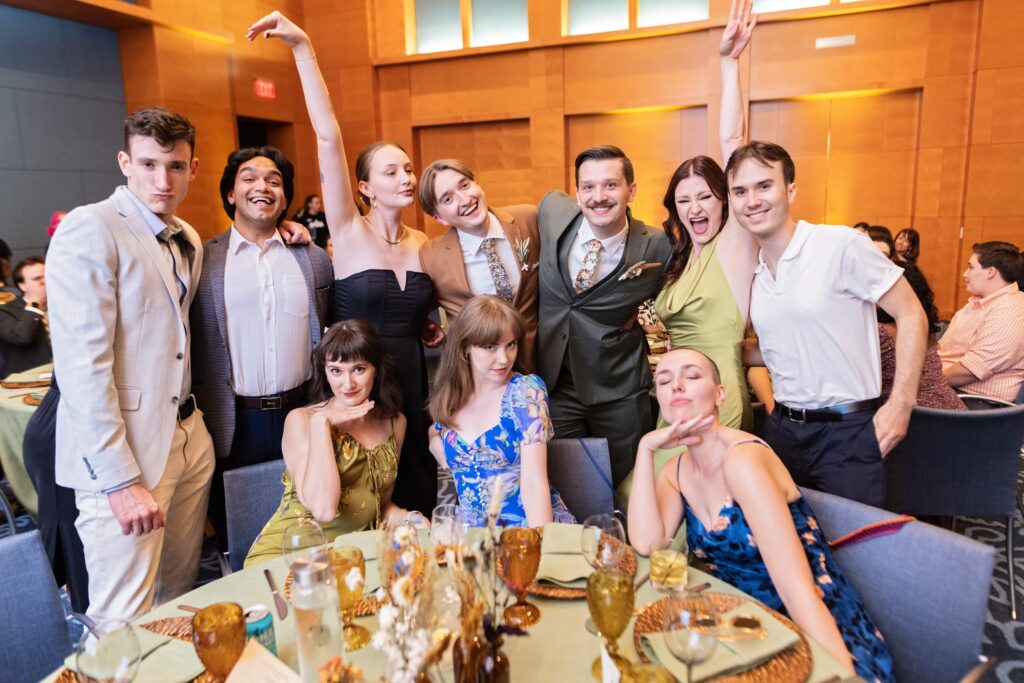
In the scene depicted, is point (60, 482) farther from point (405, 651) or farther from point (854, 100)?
point (854, 100)

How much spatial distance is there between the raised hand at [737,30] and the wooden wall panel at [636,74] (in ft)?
19.7

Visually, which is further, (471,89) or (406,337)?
(471,89)

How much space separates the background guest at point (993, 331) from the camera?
3.80m

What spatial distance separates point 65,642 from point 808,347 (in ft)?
7.39

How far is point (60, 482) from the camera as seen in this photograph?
1991mm

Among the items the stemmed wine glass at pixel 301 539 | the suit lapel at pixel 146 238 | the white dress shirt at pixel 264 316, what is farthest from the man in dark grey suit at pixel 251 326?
the stemmed wine glass at pixel 301 539

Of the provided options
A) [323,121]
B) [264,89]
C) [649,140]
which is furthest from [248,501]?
[264,89]

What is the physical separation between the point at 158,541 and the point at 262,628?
106 centimetres

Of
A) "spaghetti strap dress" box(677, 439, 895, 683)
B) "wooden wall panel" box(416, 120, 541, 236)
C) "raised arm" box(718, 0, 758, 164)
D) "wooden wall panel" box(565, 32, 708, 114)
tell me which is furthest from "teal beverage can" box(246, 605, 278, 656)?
"wooden wall panel" box(565, 32, 708, 114)

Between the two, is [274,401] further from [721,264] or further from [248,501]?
[721,264]

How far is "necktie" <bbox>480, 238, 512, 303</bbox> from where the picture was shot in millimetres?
2865

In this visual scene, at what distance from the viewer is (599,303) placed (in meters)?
2.77

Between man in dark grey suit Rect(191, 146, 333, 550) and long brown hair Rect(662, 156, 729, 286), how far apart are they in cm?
152

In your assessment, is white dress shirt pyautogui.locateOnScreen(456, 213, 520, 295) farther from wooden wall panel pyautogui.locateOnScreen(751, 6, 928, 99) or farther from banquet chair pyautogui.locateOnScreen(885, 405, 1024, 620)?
wooden wall panel pyautogui.locateOnScreen(751, 6, 928, 99)
